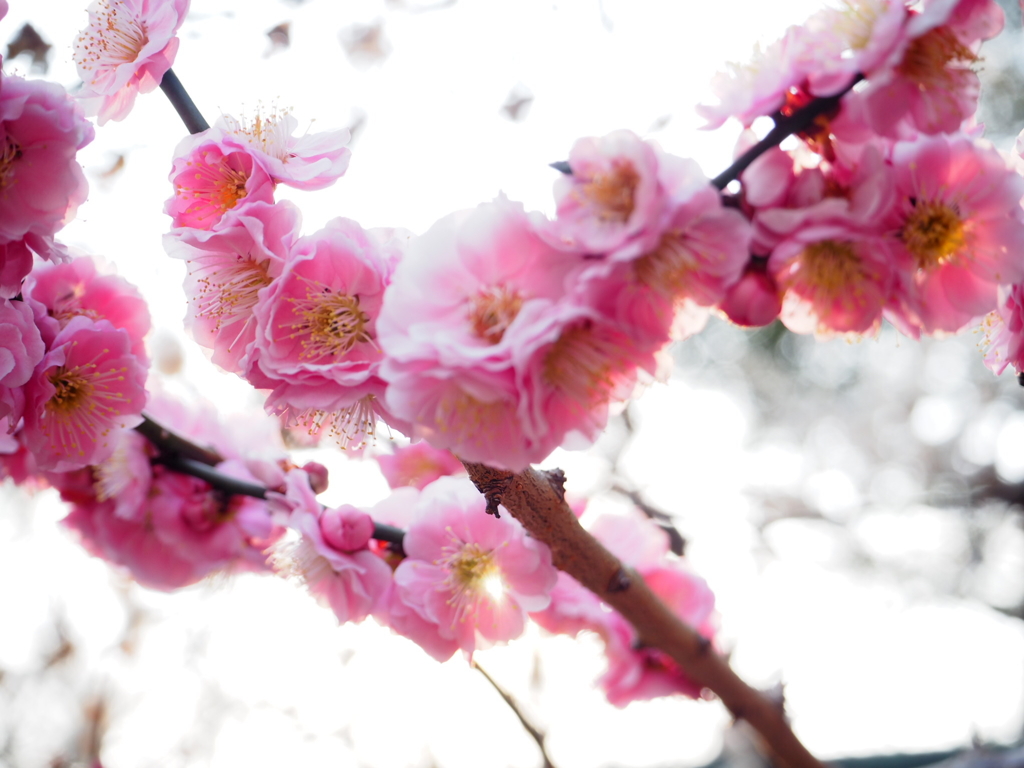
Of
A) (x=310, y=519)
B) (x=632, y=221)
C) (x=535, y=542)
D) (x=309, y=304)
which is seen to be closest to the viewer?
(x=632, y=221)

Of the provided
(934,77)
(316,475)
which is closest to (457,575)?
(316,475)

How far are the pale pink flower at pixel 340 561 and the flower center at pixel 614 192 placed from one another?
494mm

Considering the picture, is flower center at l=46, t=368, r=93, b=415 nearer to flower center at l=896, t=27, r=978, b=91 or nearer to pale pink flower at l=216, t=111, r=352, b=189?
pale pink flower at l=216, t=111, r=352, b=189

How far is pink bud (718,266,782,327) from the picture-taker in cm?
42

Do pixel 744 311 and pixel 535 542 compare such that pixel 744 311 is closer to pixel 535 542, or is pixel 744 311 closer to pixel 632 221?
pixel 632 221

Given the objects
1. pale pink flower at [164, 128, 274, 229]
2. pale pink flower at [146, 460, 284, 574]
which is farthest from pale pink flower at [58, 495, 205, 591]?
pale pink flower at [164, 128, 274, 229]

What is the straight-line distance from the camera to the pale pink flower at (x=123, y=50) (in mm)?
616

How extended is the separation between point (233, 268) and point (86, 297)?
32 cm

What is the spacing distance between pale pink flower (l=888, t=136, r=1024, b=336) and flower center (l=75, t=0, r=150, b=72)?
68cm

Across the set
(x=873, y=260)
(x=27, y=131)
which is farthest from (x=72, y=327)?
(x=873, y=260)

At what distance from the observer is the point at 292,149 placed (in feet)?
2.04

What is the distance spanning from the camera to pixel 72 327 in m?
0.70

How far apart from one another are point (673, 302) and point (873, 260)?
127 millimetres

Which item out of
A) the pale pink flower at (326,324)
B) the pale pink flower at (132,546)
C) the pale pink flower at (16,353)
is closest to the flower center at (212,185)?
the pale pink flower at (326,324)
